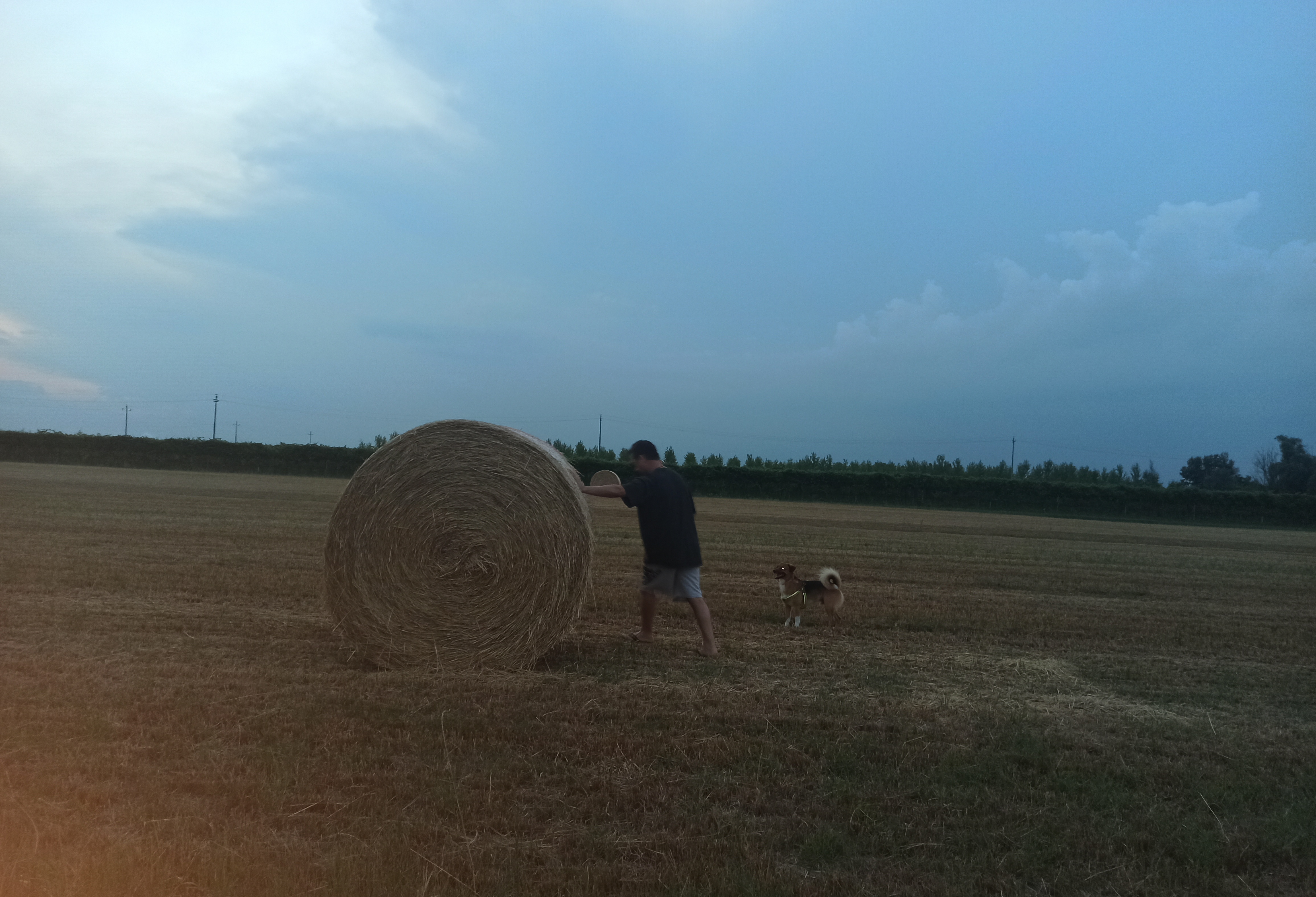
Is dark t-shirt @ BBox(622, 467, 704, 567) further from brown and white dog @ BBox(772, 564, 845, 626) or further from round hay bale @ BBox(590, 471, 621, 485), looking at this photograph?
brown and white dog @ BBox(772, 564, 845, 626)

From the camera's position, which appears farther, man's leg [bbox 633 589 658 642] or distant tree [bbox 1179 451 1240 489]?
distant tree [bbox 1179 451 1240 489]

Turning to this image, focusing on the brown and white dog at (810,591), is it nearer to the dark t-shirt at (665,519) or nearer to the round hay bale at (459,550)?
the dark t-shirt at (665,519)

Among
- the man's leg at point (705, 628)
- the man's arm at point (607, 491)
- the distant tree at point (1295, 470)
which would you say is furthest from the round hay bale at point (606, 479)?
the distant tree at point (1295, 470)

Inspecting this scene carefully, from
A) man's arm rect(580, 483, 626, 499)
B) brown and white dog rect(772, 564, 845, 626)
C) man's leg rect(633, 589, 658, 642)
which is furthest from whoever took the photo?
brown and white dog rect(772, 564, 845, 626)

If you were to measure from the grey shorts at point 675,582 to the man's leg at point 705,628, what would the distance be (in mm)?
69

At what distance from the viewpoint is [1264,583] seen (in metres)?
15.3

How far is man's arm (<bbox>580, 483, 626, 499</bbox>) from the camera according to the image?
7.85 meters

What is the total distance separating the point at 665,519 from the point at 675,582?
21.3 inches

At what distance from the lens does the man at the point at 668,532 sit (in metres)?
8.04

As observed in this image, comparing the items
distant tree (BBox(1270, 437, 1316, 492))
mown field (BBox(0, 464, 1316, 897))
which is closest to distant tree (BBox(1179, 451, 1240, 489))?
distant tree (BBox(1270, 437, 1316, 492))

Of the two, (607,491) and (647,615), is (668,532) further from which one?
(647,615)

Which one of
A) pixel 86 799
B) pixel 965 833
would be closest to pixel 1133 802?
pixel 965 833

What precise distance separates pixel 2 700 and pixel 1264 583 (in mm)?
16522

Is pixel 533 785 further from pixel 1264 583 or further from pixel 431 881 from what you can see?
pixel 1264 583
